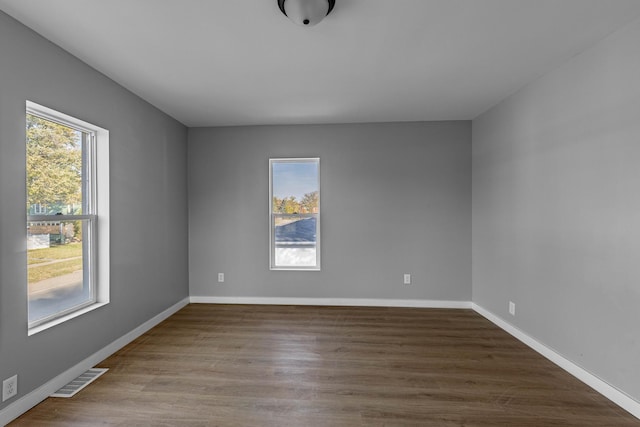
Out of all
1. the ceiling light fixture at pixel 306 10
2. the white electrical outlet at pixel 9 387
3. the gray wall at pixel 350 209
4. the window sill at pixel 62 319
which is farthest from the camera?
the gray wall at pixel 350 209

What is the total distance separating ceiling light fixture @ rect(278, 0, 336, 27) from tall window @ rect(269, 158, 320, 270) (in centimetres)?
254

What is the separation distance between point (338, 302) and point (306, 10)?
3.51 m

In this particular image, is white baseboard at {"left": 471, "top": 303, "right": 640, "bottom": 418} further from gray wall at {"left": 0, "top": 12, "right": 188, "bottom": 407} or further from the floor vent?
gray wall at {"left": 0, "top": 12, "right": 188, "bottom": 407}

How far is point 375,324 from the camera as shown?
3.57 metres

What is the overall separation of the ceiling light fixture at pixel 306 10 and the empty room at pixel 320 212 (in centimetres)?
2

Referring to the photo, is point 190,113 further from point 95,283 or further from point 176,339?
point 176,339

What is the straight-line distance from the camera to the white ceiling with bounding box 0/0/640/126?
1.86 m

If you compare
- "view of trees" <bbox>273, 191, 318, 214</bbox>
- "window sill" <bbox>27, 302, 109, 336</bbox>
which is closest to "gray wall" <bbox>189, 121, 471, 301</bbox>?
"view of trees" <bbox>273, 191, 318, 214</bbox>

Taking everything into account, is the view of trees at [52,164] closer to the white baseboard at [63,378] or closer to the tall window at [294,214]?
the white baseboard at [63,378]

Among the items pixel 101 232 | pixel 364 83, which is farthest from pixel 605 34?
pixel 101 232

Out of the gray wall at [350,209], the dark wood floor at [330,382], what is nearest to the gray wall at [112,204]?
the dark wood floor at [330,382]

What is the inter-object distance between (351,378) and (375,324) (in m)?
1.24

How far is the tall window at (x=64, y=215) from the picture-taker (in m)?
2.17

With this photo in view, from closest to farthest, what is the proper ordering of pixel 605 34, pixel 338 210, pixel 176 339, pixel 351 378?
pixel 605 34 < pixel 351 378 < pixel 176 339 < pixel 338 210
